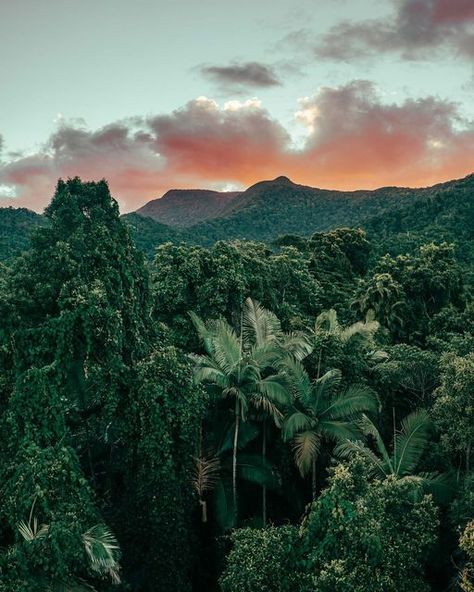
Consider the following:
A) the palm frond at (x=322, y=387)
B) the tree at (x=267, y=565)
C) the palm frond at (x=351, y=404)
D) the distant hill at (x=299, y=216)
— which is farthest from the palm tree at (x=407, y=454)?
the distant hill at (x=299, y=216)

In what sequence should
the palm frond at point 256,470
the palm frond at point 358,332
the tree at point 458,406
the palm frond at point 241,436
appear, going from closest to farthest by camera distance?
the tree at point 458,406 → the palm frond at point 256,470 → the palm frond at point 241,436 → the palm frond at point 358,332

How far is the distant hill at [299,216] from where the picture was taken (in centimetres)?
5191

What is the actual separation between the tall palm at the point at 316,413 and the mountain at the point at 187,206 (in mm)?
120291

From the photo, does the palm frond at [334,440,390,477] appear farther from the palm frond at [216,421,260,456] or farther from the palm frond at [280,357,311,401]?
the palm frond at [216,421,260,456]

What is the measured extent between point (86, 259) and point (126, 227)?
1.75 meters

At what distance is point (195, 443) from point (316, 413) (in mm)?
3387

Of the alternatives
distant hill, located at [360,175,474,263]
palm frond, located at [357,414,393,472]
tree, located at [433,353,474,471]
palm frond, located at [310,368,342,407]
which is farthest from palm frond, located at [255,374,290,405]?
distant hill, located at [360,175,474,263]

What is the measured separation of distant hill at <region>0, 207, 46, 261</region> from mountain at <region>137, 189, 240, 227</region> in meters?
70.8

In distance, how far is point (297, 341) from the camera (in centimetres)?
1417

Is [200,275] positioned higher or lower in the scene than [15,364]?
higher

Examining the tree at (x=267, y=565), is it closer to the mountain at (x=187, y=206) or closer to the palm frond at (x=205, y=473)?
the palm frond at (x=205, y=473)

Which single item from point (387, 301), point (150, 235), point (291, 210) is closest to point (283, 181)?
point (291, 210)

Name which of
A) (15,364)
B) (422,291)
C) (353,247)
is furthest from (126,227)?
(353,247)

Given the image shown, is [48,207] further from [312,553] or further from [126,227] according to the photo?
[312,553]
